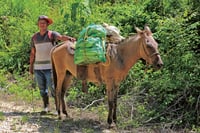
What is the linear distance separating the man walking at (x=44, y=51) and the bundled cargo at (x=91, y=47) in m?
1.02

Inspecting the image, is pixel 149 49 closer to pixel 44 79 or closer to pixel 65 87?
pixel 65 87

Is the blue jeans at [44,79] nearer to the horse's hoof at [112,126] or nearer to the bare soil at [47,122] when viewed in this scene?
the bare soil at [47,122]

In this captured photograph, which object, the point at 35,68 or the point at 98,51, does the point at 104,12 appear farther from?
the point at 98,51

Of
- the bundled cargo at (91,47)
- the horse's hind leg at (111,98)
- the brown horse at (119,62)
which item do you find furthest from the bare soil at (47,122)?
the bundled cargo at (91,47)

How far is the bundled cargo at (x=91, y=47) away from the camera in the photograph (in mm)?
6777

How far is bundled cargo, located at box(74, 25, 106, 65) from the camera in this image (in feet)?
22.2

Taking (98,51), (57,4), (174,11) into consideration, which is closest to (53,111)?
(98,51)

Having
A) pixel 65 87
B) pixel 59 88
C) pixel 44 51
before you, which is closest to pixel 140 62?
pixel 65 87

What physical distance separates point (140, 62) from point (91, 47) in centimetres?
296

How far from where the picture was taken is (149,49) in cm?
666

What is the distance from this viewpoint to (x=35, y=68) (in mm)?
8242

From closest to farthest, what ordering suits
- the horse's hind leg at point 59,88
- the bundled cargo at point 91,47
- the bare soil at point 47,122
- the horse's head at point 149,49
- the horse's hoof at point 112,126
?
the horse's head at point 149,49 < the bundled cargo at point 91,47 < the bare soil at point 47,122 < the horse's hoof at point 112,126 < the horse's hind leg at point 59,88

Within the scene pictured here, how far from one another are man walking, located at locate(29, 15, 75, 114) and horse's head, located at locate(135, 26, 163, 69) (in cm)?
176

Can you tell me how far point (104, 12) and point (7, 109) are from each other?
16.2 ft
